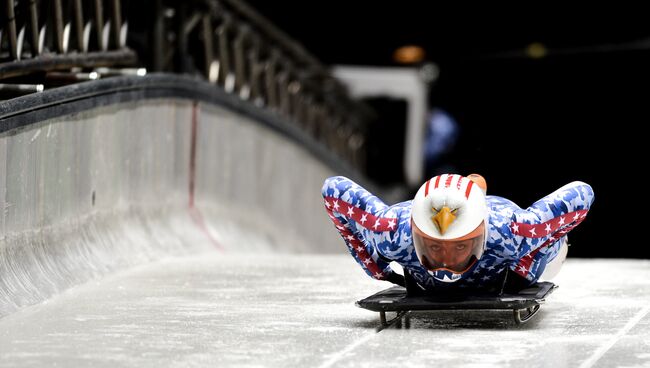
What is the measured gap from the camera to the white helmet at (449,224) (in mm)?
7445

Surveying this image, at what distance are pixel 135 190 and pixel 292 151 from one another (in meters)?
7.47

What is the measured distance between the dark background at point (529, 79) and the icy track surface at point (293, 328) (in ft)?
62.2

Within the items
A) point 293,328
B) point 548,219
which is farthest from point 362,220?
point 548,219

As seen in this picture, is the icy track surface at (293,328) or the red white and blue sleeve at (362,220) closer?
the icy track surface at (293,328)

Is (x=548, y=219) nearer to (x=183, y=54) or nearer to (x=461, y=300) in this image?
(x=461, y=300)

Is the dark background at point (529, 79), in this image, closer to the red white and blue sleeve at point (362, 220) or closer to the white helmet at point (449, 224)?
the red white and blue sleeve at point (362, 220)

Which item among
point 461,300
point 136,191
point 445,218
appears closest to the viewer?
point 445,218

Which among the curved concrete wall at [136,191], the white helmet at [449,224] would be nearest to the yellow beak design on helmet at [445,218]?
the white helmet at [449,224]

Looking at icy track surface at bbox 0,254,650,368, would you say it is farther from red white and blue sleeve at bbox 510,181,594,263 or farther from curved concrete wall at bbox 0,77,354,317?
red white and blue sleeve at bbox 510,181,594,263

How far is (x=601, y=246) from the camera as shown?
27.6 metres

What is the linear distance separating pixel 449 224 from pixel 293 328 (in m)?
1.09

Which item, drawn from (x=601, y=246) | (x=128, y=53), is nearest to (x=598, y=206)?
(x=601, y=246)

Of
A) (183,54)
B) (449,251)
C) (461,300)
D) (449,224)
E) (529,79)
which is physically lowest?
(461,300)

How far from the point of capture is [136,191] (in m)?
12.5
